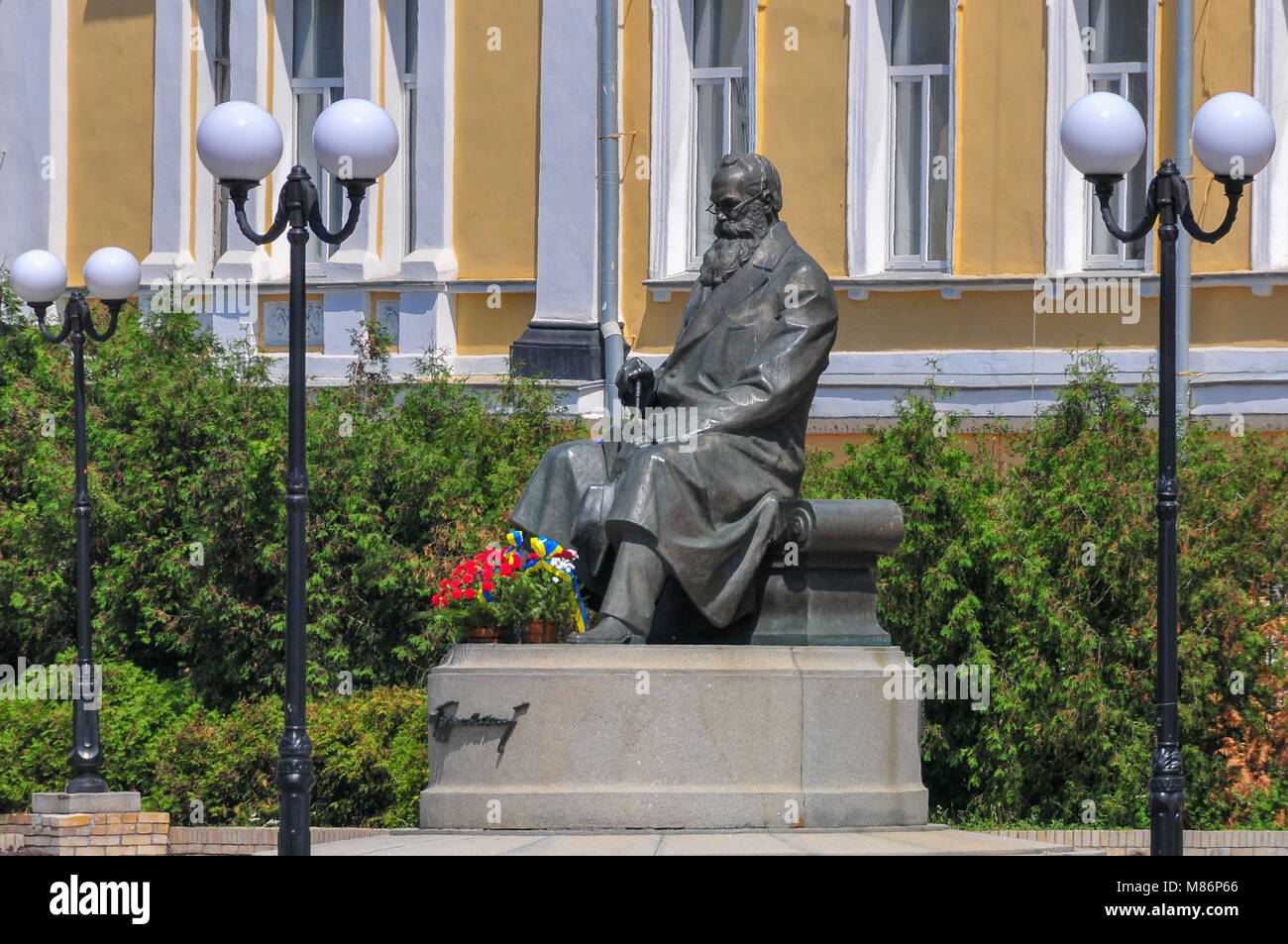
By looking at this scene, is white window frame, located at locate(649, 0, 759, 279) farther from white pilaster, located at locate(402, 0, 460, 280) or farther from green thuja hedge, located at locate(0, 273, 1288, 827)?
green thuja hedge, located at locate(0, 273, 1288, 827)

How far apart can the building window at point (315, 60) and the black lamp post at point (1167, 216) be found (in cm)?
1185

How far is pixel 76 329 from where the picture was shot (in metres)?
18.5

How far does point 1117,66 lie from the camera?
2161 cm

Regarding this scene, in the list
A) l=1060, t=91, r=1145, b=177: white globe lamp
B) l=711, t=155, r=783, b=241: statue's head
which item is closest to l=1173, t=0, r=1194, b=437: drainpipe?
l=711, t=155, r=783, b=241: statue's head

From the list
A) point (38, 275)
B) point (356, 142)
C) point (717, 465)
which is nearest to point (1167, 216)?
point (717, 465)

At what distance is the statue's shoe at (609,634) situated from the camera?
492 inches

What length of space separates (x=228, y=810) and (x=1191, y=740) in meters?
6.22

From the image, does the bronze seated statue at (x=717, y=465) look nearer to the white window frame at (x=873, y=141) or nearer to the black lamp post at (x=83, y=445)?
the black lamp post at (x=83, y=445)

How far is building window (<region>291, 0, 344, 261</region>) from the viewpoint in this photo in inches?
938

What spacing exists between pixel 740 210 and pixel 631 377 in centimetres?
109

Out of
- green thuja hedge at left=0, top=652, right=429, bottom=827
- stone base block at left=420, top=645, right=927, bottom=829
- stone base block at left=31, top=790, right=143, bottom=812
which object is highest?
stone base block at left=420, top=645, right=927, bottom=829

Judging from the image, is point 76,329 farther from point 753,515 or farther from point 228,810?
point 753,515

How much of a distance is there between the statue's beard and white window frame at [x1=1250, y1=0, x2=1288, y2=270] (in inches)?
314

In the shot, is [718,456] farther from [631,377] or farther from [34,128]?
[34,128]
